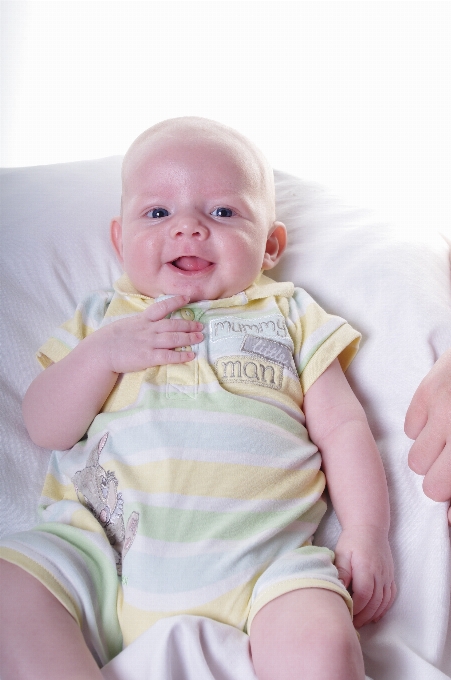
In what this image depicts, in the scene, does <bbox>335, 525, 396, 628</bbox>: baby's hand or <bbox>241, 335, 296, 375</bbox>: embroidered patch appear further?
<bbox>241, 335, 296, 375</bbox>: embroidered patch

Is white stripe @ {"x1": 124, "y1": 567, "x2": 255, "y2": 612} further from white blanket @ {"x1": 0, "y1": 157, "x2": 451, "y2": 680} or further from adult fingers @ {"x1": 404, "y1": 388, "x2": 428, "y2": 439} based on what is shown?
adult fingers @ {"x1": 404, "y1": 388, "x2": 428, "y2": 439}

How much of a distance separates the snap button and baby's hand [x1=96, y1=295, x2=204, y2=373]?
0.09 ft

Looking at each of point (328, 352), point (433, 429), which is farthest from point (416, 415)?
point (328, 352)

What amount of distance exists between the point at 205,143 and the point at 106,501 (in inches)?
22.7

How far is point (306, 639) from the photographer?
87 cm

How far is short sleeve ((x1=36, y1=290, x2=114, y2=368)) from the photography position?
1246 mm

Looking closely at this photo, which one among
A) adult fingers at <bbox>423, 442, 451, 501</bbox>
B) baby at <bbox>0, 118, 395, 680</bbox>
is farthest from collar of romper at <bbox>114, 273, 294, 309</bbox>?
adult fingers at <bbox>423, 442, 451, 501</bbox>

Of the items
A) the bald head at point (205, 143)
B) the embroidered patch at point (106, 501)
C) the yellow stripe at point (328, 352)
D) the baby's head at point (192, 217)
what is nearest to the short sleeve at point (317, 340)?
the yellow stripe at point (328, 352)

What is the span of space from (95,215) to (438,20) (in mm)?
1128

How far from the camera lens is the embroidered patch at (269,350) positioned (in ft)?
3.86

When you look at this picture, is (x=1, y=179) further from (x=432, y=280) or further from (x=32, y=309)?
(x=432, y=280)

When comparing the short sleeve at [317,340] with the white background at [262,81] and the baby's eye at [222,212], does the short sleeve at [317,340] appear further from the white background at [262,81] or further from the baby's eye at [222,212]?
the white background at [262,81]

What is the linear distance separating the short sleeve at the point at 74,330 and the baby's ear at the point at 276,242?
304mm

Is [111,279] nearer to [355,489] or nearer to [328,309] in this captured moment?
[328,309]
